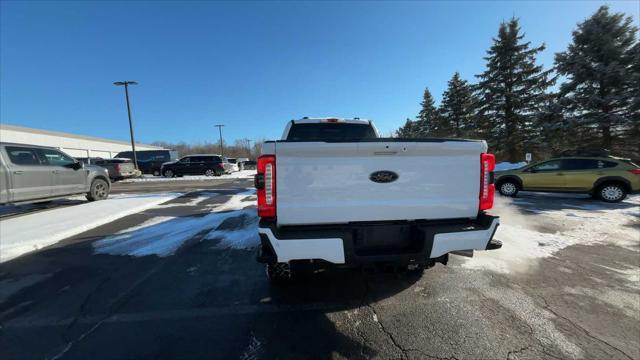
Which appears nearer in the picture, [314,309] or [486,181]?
[486,181]

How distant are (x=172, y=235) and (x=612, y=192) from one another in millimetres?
13200

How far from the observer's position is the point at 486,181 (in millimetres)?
2777

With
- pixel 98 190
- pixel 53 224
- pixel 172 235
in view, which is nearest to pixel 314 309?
pixel 172 235

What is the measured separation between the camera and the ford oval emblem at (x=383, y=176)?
2.57 metres

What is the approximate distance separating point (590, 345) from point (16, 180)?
1111cm

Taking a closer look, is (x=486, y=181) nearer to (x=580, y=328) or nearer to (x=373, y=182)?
(x=373, y=182)

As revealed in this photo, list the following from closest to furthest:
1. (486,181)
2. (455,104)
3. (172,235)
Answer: (486,181) < (172,235) < (455,104)

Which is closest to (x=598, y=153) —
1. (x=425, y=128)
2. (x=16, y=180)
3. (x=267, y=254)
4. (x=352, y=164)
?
(x=352, y=164)

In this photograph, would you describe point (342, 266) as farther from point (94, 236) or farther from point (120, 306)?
point (94, 236)

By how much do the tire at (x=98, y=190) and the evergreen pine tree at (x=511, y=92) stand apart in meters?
28.6

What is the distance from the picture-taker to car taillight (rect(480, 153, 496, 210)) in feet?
9.01

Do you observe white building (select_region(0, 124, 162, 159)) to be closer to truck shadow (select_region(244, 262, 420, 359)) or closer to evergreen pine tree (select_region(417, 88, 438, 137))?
truck shadow (select_region(244, 262, 420, 359))

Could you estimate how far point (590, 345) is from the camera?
7.84 ft

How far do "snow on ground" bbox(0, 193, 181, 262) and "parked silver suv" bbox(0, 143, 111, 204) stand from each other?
0.53m
